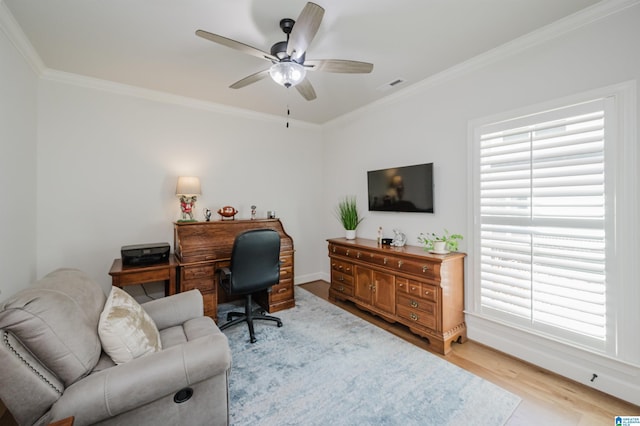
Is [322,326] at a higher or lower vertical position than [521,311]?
lower

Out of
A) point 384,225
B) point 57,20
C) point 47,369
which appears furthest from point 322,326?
point 57,20

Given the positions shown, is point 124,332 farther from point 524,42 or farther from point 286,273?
point 524,42

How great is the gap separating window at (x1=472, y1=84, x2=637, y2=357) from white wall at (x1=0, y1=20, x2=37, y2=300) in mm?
3880

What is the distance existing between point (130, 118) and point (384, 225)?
133 inches

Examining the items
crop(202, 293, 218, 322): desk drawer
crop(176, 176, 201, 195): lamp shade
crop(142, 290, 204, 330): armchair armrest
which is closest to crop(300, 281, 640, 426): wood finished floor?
crop(142, 290, 204, 330): armchair armrest

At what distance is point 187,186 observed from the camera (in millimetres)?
3211

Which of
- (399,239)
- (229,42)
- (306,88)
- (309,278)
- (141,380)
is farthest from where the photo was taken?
(309,278)

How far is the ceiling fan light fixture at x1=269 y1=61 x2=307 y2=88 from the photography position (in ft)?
6.31

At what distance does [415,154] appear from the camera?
3.15 m

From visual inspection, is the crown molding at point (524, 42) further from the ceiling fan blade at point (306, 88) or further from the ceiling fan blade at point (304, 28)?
the ceiling fan blade at point (304, 28)

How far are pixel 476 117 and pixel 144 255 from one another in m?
3.58

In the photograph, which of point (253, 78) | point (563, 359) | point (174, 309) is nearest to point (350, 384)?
point (174, 309)

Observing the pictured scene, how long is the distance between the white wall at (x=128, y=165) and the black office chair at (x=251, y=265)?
134 cm

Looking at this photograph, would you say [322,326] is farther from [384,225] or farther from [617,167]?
[617,167]
